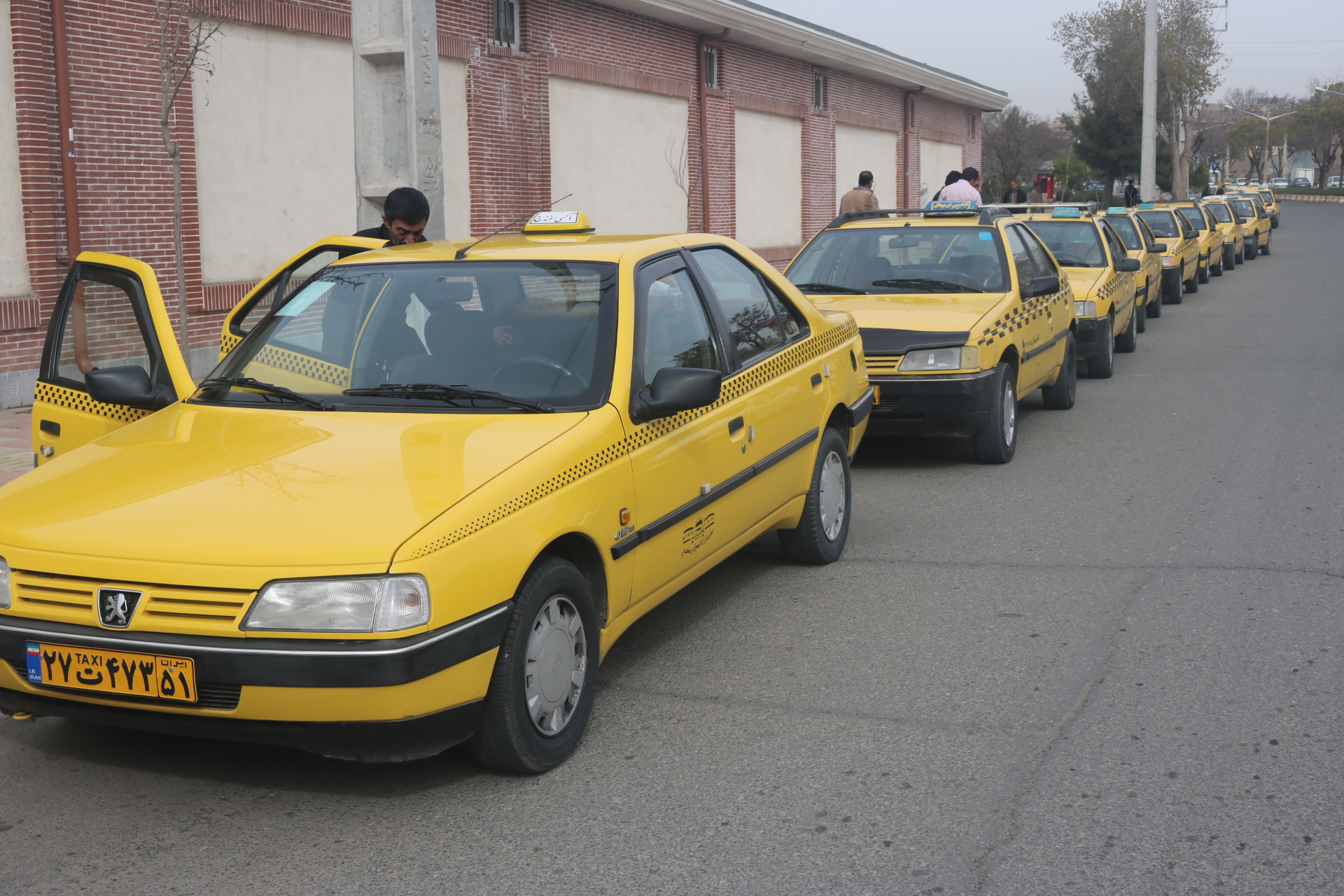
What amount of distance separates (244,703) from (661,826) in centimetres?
115

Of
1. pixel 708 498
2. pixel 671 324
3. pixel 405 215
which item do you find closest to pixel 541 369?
pixel 671 324

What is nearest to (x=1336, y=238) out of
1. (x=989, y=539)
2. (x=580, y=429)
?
(x=989, y=539)

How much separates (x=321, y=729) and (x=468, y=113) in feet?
48.1

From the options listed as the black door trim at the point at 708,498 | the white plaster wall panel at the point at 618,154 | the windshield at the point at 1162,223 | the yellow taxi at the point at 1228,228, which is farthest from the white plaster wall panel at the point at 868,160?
the black door trim at the point at 708,498

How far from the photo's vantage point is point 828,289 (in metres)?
9.65

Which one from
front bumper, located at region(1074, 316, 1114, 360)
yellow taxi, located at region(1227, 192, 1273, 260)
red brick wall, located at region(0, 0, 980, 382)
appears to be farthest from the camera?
yellow taxi, located at region(1227, 192, 1273, 260)

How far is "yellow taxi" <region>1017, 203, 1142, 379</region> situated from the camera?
1312cm

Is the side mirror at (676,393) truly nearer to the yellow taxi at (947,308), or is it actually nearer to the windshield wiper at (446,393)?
the windshield wiper at (446,393)

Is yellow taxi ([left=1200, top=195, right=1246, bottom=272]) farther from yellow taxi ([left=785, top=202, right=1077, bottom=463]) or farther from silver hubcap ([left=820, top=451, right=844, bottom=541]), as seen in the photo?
silver hubcap ([left=820, top=451, right=844, bottom=541])

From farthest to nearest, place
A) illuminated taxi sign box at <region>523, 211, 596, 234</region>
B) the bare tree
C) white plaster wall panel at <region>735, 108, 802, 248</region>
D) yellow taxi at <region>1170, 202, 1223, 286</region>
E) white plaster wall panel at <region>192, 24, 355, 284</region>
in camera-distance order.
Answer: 1. yellow taxi at <region>1170, 202, 1223, 286</region>
2. white plaster wall panel at <region>735, 108, 802, 248</region>
3. white plaster wall panel at <region>192, 24, 355, 284</region>
4. the bare tree
5. illuminated taxi sign box at <region>523, 211, 596, 234</region>

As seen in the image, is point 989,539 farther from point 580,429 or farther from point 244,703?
point 244,703

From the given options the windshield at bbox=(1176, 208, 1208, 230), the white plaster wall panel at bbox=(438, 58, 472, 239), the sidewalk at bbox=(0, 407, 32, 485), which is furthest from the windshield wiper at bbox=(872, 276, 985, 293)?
the windshield at bbox=(1176, 208, 1208, 230)

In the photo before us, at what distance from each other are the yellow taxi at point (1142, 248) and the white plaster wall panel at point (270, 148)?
378 inches

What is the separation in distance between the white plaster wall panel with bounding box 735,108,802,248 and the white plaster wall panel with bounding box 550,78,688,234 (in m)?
2.44
